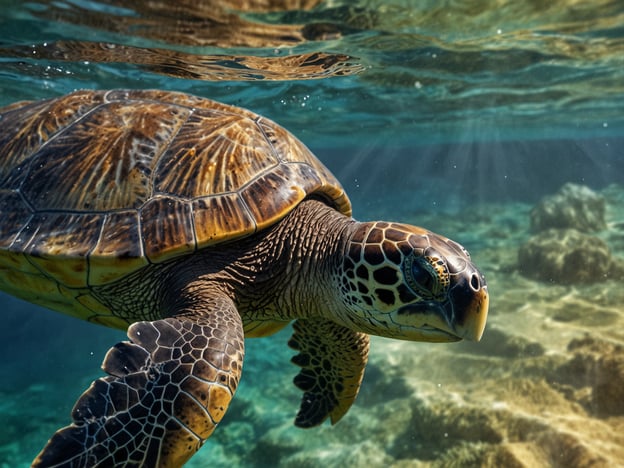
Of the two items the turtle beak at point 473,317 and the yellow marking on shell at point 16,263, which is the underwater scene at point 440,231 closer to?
the turtle beak at point 473,317

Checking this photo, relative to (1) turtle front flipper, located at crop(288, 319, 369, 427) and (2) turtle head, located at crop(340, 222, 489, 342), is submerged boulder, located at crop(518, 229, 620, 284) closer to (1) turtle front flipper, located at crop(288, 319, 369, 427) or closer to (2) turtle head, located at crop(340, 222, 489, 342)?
(1) turtle front flipper, located at crop(288, 319, 369, 427)

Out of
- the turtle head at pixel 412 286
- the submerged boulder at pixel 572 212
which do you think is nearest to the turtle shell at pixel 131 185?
the turtle head at pixel 412 286

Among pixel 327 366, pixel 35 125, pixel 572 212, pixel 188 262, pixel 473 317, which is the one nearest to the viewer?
pixel 473 317

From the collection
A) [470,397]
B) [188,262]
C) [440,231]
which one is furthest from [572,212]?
[188,262]

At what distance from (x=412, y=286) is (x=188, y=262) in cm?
154

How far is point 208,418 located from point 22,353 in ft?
42.0

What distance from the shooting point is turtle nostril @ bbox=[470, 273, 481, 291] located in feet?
7.32

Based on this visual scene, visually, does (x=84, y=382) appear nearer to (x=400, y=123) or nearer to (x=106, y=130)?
(x=106, y=130)

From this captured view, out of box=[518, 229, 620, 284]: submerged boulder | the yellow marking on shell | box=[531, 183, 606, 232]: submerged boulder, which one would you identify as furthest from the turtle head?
box=[531, 183, 606, 232]: submerged boulder

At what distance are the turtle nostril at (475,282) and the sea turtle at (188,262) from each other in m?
0.02

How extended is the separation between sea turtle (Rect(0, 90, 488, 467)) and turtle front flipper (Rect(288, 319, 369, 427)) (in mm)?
18

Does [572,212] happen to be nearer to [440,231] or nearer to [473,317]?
[440,231]

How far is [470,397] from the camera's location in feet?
17.7

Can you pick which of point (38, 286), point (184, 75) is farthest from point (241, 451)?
point (184, 75)
